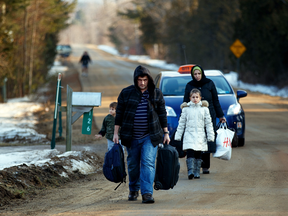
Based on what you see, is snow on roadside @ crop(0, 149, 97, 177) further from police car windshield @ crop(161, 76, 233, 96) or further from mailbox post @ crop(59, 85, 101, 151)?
police car windshield @ crop(161, 76, 233, 96)

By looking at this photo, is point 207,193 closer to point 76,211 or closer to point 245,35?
point 76,211

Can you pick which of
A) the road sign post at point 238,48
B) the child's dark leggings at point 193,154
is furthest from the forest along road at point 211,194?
the road sign post at point 238,48

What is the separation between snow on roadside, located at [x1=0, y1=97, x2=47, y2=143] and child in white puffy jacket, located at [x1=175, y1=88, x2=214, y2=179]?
21.5ft

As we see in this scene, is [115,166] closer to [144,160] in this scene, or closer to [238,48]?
[144,160]

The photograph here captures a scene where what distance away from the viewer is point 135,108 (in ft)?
20.0

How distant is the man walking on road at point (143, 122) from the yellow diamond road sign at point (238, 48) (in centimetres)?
2540

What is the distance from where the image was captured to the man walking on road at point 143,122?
6090mm

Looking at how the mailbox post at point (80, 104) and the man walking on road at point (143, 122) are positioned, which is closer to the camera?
the man walking on road at point (143, 122)

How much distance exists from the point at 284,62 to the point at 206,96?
820 inches

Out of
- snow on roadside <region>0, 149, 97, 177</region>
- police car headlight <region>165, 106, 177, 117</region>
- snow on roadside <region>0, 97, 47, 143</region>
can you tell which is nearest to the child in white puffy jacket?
snow on roadside <region>0, 149, 97, 177</region>

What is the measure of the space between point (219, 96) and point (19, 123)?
27.2 feet

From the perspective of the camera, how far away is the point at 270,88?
95.5 ft

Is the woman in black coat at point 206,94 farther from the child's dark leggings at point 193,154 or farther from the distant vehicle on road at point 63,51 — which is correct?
the distant vehicle on road at point 63,51

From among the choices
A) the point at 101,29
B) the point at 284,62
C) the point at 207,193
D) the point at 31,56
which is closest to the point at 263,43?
the point at 284,62
